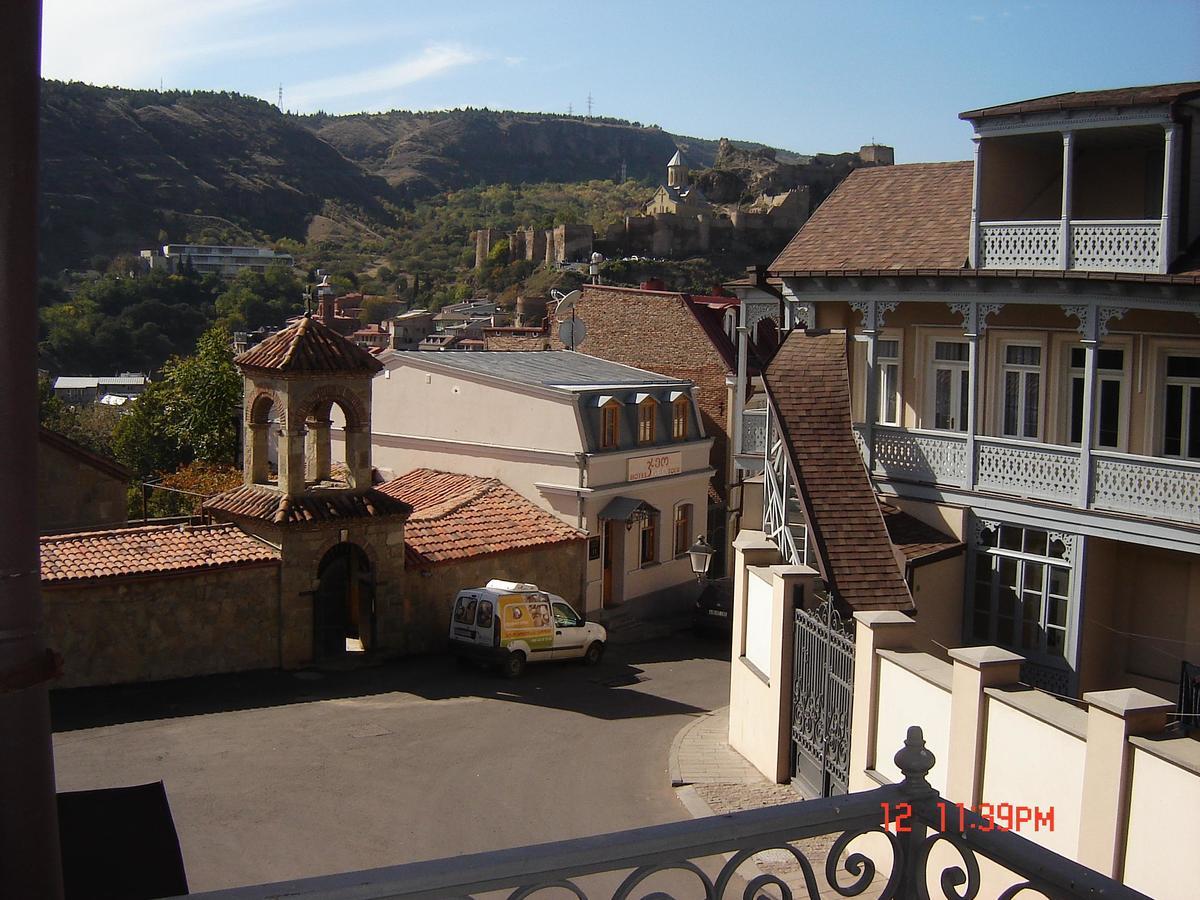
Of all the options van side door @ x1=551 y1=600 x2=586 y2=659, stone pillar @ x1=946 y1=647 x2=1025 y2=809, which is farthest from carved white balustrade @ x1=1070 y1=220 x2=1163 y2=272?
van side door @ x1=551 y1=600 x2=586 y2=659

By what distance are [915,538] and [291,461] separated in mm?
10357

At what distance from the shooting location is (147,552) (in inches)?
746

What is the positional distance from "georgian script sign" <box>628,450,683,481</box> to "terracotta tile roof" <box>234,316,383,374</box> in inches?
316

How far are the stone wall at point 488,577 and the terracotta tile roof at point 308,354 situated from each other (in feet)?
13.3

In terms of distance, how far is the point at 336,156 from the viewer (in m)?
146

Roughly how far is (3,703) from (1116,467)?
14.9m

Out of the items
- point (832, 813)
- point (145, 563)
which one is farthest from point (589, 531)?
point (832, 813)

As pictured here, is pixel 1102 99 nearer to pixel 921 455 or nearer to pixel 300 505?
pixel 921 455

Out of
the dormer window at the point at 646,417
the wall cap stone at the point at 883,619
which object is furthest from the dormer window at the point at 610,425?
the wall cap stone at the point at 883,619

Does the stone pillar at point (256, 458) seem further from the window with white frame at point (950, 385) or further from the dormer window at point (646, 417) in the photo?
the window with white frame at point (950, 385)

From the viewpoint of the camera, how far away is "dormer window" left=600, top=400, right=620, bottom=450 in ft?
87.7

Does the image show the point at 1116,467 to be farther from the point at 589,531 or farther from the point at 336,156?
the point at 336,156

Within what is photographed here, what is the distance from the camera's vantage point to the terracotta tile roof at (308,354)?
2042cm

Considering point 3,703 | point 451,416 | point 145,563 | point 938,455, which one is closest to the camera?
point 3,703
